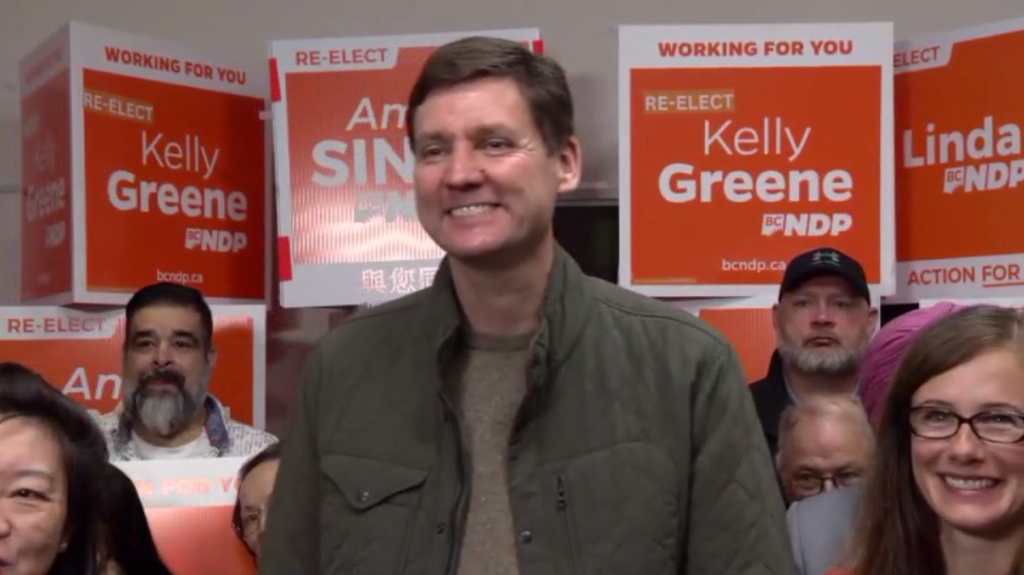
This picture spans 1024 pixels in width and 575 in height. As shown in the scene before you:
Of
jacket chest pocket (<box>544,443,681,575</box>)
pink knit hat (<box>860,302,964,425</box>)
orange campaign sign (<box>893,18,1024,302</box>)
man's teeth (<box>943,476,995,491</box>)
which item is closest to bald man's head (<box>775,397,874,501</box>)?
pink knit hat (<box>860,302,964,425</box>)

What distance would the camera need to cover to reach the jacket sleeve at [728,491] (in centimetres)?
157

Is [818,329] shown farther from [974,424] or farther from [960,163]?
[974,424]

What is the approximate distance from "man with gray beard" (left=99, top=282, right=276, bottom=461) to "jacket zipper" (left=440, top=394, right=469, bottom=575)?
2.34 m

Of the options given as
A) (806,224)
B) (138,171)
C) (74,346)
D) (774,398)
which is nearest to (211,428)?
(74,346)

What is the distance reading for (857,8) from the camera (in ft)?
16.4

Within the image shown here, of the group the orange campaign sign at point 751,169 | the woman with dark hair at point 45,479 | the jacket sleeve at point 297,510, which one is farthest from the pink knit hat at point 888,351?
the orange campaign sign at point 751,169

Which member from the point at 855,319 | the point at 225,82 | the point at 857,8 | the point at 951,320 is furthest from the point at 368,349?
the point at 857,8

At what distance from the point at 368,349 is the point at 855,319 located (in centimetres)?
229

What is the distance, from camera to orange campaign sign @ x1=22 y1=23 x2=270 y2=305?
4254mm

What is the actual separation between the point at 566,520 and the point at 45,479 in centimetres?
78

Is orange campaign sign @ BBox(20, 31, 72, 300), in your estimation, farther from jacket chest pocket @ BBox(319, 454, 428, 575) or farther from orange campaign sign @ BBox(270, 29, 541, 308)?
jacket chest pocket @ BBox(319, 454, 428, 575)

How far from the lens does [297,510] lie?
1674mm

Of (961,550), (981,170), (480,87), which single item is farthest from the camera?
(981,170)

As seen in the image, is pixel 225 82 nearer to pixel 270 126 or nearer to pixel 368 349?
pixel 270 126
